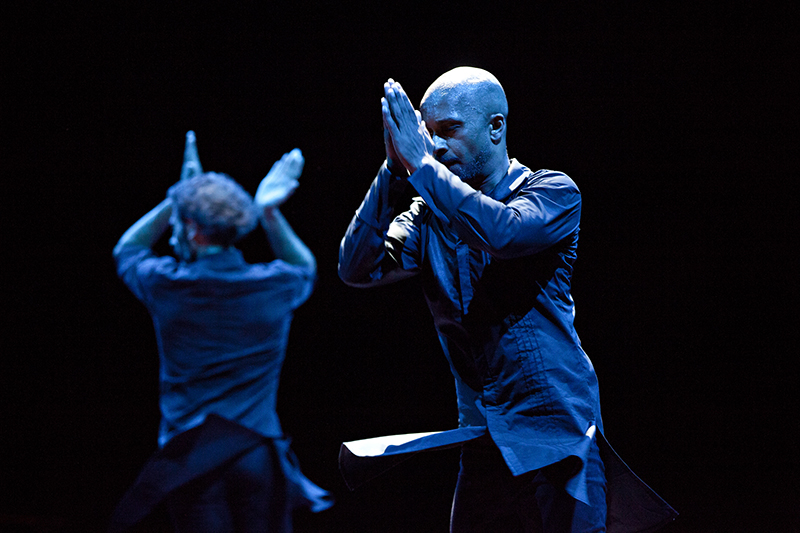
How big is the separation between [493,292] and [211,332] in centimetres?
72

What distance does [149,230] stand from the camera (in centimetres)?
126

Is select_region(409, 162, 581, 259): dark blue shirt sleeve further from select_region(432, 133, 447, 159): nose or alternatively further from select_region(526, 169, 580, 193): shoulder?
select_region(432, 133, 447, 159): nose

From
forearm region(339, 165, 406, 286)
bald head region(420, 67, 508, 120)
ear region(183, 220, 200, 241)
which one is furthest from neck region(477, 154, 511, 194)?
ear region(183, 220, 200, 241)

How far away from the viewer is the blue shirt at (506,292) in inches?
60.9

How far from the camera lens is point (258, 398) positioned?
1228 mm

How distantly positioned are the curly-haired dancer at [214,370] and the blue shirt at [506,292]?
44cm

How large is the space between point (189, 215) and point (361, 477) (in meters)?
0.78

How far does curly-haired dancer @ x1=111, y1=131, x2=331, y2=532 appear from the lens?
118 cm

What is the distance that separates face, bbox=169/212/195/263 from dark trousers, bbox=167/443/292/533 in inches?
13.7

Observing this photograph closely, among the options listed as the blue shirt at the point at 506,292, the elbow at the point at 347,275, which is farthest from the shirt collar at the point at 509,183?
the elbow at the point at 347,275

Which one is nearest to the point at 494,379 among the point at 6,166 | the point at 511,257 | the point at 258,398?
the point at 511,257

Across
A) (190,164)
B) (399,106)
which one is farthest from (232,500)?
(399,106)

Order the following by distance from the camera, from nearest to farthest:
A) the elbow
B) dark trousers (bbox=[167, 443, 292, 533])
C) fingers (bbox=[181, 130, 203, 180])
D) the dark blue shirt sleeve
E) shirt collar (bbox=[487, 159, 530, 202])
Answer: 1. dark trousers (bbox=[167, 443, 292, 533])
2. fingers (bbox=[181, 130, 203, 180])
3. the dark blue shirt sleeve
4. the elbow
5. shirt collar (bbox=[487, 159, 530, 202])

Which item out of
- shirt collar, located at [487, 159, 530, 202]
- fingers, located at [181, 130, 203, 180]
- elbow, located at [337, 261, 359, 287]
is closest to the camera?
fingers, located at [181, 130, 203, 180]
